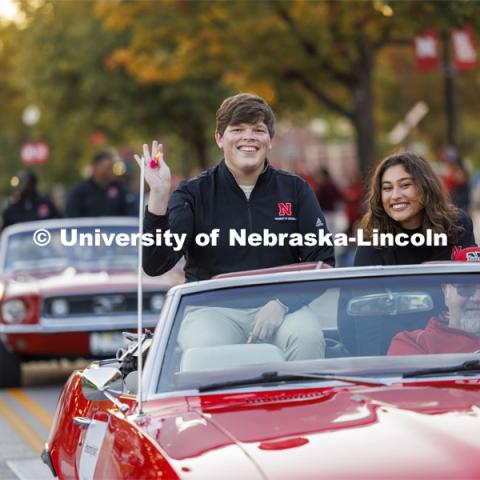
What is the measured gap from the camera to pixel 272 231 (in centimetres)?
668

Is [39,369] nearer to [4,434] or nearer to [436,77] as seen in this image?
[4,434]

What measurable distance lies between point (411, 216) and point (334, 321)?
1.61 meters

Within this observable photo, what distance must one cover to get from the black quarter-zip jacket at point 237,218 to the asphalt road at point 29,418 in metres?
2.22

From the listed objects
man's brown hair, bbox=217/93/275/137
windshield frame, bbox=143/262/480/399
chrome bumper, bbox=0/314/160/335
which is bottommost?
chrome bumper, bbox=0/314/160/335

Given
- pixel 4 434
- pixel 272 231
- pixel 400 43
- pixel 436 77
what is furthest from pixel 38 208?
pixel 436 77

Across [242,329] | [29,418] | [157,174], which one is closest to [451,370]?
[242,329]

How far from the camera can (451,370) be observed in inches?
200

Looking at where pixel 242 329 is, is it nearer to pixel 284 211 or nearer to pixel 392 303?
pixel 392 303

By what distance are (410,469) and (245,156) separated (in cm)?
282

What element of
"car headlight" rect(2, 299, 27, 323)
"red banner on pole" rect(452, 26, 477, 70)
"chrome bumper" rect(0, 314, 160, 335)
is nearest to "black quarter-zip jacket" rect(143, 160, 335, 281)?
"chrome bumper" rect(0, 314, 160, 335)

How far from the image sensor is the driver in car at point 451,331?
524 cm

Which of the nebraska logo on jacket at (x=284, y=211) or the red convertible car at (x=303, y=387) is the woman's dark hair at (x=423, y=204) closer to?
the nebraska logo on jacket at (x=284, y=211)

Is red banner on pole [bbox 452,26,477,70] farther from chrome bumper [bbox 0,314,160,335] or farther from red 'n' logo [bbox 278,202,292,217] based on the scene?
red 'n' logo [bbox 278,202,292,217]

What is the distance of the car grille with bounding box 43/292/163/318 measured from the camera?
1291cm
